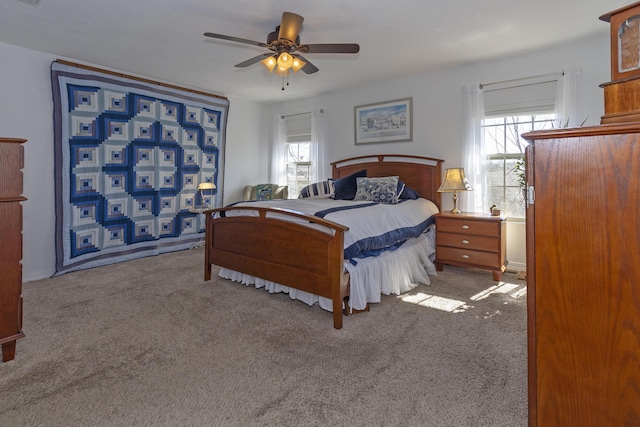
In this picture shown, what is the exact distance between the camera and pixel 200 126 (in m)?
5.15

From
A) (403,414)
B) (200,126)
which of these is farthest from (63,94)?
(403,414)

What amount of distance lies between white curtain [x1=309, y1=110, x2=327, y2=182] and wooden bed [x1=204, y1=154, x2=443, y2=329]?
7.61ft

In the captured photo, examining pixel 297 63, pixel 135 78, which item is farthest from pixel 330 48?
pixel 135 78

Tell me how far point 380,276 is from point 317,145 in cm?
307

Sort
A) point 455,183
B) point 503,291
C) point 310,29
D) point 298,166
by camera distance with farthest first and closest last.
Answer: point 298,166 < point 455,183 < point 503,291 < point 310,29

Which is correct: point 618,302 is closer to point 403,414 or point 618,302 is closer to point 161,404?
point 403,414

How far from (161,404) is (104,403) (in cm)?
27

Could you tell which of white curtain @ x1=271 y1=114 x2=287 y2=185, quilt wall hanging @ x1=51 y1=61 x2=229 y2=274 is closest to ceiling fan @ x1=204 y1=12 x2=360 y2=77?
quilt wall hanging @ x1=51 y1=61 x2=229 y2=274

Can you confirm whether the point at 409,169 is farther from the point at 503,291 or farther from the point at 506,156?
the point at 503,291

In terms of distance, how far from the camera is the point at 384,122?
4844 mm

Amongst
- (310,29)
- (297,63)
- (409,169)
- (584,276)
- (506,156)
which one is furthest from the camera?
(409,169)

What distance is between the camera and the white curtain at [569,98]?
11.4ft

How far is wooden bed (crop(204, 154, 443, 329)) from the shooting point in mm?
2475

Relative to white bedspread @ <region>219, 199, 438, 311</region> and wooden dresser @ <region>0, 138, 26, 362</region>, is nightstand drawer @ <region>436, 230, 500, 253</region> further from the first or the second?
wooden dresser @ <region>0, 138, 26, 362</region>
